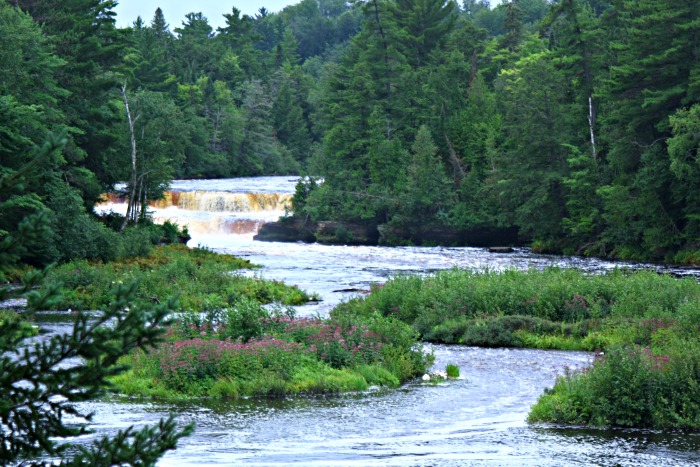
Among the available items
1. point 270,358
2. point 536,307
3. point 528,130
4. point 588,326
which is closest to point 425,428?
point 270,358

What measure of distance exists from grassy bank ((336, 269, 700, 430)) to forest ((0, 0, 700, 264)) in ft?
Result: 44.1

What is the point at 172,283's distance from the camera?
111ft

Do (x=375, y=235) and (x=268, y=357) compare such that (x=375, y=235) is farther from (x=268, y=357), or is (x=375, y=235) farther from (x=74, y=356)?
(x=74, y=356)

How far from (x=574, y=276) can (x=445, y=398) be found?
11116 millimetres

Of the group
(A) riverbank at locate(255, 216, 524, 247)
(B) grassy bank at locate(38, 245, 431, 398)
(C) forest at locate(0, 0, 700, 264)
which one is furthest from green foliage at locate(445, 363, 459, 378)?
(A) riverbank at locate(255, 216, 524, 247)

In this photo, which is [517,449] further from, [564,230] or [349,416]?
[564,230]

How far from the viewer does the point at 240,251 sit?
54.6m

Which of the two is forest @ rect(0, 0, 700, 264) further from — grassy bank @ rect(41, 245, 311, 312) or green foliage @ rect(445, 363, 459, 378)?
green foliage @ rect(445, 363, 459, 378)

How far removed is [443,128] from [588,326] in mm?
51712

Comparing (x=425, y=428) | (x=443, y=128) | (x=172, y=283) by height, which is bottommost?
(x=425, y=428)

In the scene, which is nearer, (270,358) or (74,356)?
(74,356)

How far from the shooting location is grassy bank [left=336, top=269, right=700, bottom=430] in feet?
51.7

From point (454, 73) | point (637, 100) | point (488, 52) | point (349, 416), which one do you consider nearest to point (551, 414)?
point (349, 416)

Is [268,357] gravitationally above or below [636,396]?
below
